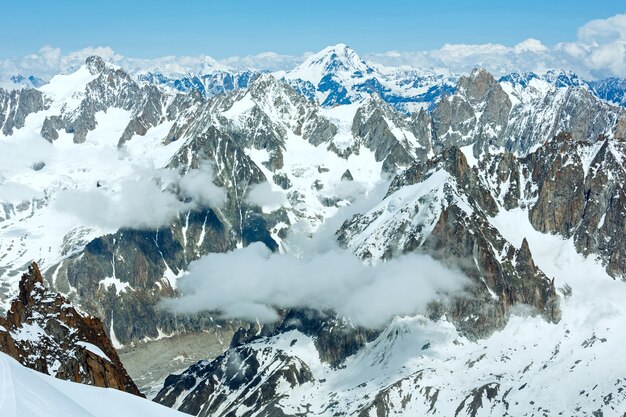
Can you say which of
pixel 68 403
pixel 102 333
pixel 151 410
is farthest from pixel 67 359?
pixel 68 403

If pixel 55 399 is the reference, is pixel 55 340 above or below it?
below

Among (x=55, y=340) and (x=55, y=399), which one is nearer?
(x=55, y=399)

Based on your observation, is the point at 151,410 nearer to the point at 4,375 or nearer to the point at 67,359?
the point at 4,375

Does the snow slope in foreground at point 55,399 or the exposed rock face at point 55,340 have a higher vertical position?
the snow slope in foreground at point 55,399

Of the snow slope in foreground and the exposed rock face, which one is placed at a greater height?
the snow slope in foreground

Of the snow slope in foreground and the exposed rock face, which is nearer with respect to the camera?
the snow slope in foreground
